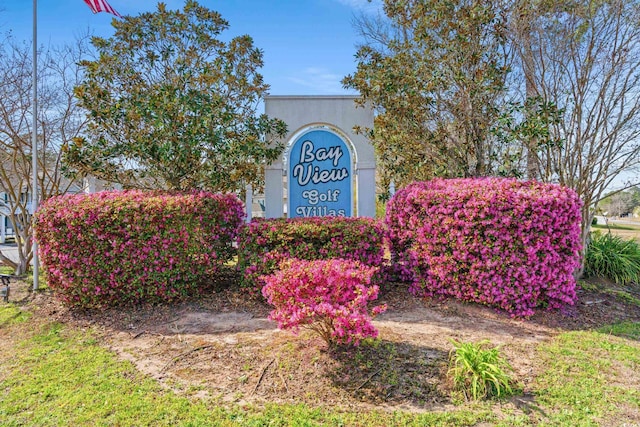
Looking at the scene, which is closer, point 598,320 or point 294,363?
point 294,363

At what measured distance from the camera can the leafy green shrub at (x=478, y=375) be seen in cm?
304

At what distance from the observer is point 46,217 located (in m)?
5.06

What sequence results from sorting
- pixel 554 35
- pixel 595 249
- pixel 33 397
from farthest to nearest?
1. pixel 595 249
2. pixel 554 35
3. pixel 33 397

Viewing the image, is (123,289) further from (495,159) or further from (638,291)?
(638,291)

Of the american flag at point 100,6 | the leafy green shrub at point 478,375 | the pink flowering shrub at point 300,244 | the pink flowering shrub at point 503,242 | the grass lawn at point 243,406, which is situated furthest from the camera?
the american flag at point 100,6

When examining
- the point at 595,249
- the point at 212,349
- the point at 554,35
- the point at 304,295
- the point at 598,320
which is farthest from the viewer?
the point at 595,249

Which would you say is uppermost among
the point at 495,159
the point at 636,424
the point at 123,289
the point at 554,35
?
the point at 554,35

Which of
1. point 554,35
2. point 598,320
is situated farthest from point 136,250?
point 554,35

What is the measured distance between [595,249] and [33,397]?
7619 millimetres

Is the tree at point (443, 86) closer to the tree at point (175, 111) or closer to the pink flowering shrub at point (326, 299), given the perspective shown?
the tree at point (175, 111)

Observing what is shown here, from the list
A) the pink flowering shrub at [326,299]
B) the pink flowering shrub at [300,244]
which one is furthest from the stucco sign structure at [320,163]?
the pink flowering shrub at [326,299]

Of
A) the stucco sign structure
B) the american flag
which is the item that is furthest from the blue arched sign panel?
the american flag

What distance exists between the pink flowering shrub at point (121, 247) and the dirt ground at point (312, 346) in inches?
10.4

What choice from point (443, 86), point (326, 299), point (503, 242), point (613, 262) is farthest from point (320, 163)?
point (613, 262)
